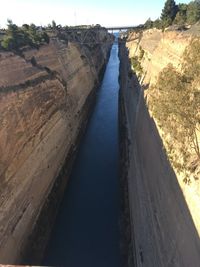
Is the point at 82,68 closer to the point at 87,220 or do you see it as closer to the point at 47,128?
the point at 47,128

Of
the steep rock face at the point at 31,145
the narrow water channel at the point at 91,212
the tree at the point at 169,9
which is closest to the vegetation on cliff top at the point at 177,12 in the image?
the tree at the point at 169,9

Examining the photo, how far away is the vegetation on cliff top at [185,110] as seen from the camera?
13.7m

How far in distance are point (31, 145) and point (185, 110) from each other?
11185mm

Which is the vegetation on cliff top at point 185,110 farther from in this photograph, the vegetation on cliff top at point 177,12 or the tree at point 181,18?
the tree at point 181,18

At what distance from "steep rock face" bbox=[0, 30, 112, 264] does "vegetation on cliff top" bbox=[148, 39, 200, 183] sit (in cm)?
811

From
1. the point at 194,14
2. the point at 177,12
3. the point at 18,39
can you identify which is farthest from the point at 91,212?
the point at 177,12

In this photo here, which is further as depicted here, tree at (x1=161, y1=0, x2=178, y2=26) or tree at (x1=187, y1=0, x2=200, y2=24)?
tree at (x1=161, y1=0, x2=178, y2=26)

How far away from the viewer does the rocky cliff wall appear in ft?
43.1

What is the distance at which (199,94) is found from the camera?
1328 cm

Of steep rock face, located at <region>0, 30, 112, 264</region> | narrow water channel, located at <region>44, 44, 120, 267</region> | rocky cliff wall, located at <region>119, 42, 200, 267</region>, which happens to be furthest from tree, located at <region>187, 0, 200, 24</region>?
steep rock face, located at <region>0, 30, 112, 264</region>

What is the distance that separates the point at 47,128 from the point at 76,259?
9.69 meters

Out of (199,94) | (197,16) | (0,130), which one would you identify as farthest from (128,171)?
(197,16)

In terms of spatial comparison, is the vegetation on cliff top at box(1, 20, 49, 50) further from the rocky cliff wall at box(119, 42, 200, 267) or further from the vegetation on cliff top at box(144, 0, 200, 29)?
the vegetation on cliff top at box(144, 0, 200, 29)

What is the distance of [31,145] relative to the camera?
73.0ft
